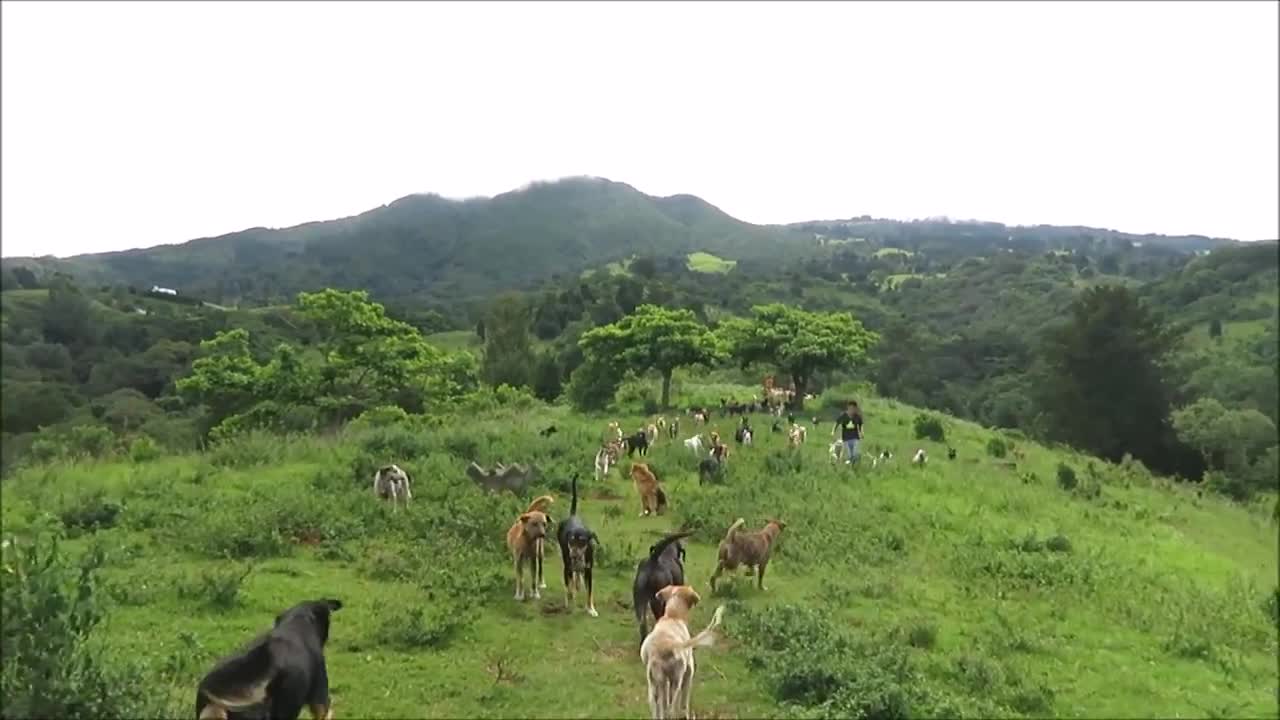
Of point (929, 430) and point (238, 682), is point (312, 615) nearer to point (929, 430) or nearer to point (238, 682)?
point (238, 682)

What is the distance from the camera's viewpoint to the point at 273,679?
5.21 meters

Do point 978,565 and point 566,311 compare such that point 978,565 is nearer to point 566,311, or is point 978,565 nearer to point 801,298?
point 566,311

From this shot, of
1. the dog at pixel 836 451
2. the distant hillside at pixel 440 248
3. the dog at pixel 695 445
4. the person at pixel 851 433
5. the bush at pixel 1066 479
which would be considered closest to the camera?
the dog at pixel 695 445

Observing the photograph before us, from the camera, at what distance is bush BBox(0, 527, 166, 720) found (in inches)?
243

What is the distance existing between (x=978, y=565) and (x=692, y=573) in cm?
512

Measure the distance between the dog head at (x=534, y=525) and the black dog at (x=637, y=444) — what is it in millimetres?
9421

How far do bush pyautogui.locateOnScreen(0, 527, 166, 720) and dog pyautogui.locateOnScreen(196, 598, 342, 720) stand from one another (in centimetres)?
185

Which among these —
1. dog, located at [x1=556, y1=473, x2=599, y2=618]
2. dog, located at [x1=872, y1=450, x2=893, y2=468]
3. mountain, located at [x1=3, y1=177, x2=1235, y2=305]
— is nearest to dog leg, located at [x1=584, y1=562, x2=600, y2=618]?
dog, located at [x1=556, y1=473, x2=599, y2=618]

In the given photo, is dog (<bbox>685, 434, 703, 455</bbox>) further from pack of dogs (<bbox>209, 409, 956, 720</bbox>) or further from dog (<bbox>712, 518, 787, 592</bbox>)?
dog (<bbox>712, 518, 787, 592</bbox>)

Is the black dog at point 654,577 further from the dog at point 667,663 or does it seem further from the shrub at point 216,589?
the shrub at point 216,589

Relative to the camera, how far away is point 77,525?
42.0 ft

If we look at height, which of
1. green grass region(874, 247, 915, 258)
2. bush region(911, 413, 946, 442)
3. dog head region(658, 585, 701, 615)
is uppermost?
green grass region(874, 247, 915, 258)

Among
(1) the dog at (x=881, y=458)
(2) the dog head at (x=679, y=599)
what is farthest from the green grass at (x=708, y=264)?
(2) the dog head at (x=679, y=599)

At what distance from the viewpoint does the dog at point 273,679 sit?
5062mm
